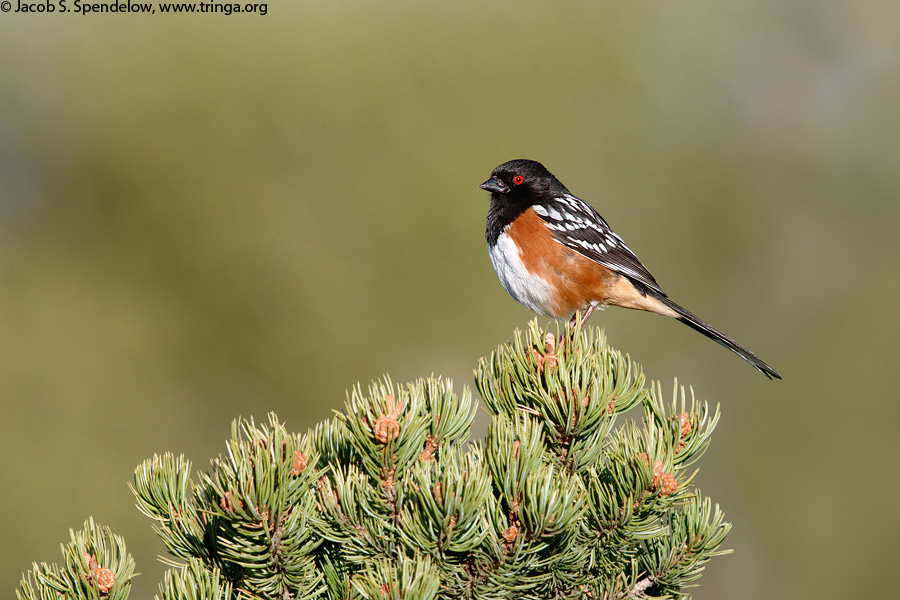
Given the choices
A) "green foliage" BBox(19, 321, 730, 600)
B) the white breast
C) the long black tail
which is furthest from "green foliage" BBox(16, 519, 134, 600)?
the long black tail

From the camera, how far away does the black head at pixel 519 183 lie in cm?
385

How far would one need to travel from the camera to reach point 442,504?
1.18 meters

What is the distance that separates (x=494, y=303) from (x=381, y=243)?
181 centimetres

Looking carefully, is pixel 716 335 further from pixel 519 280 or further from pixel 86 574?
pixel 86 574

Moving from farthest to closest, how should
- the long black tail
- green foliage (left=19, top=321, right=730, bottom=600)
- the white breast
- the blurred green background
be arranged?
the blurred green background → the white breast → the long black tail → green foliage (left=19, top=321, right=730, bottom=600)

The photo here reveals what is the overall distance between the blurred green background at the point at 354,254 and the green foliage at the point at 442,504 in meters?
7.30

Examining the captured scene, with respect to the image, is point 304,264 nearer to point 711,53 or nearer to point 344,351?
point 344,351

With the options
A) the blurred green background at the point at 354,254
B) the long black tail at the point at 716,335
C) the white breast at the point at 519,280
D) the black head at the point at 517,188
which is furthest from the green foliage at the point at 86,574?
the blurred green background at the point at 354,254

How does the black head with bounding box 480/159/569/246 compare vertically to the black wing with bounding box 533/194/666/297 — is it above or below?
above

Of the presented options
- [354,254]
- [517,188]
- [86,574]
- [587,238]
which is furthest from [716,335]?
[354,254]

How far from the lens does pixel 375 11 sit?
482 inches

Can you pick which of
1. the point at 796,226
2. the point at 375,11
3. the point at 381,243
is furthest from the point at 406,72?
the point at 796,226

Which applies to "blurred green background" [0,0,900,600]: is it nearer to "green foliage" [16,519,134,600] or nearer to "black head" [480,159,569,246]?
"black head" [480,159,569,246]

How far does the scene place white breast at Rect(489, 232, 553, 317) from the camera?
354cm
